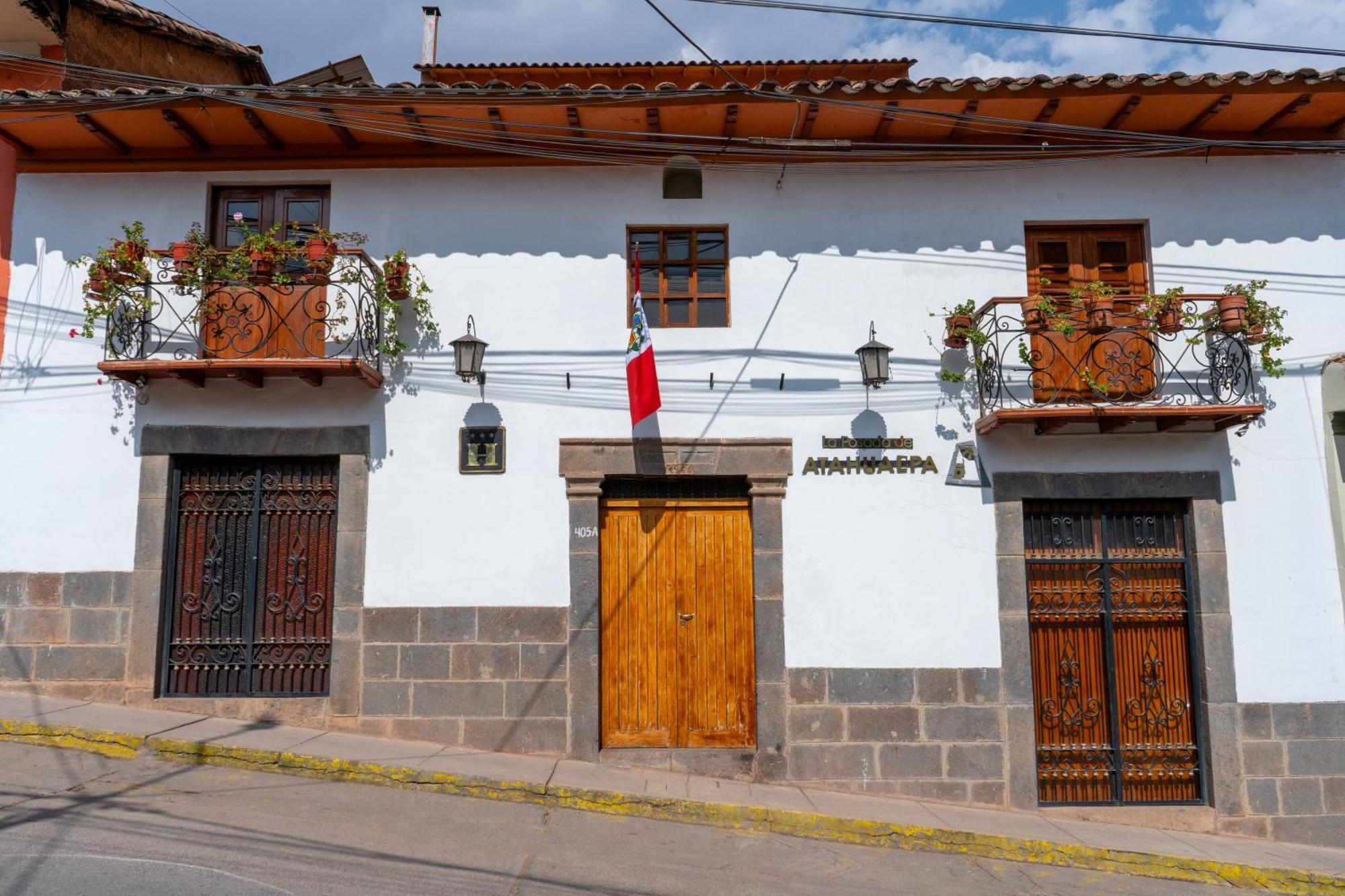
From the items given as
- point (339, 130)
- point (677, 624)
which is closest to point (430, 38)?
point (339, 130)

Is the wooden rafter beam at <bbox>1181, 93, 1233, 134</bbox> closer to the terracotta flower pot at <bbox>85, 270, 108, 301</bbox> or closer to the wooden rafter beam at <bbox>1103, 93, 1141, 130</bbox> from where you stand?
the wooden rafter beam at <bbox>1103, 93, 1141, 130</bbox>

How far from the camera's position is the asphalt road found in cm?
493

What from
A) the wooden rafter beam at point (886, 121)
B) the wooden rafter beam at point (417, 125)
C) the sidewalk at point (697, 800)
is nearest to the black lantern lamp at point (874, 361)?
the wooden rafter beam at point (886, 121)

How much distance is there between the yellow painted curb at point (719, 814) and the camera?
6461 mm

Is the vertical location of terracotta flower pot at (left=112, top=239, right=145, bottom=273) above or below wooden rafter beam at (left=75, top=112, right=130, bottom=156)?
below

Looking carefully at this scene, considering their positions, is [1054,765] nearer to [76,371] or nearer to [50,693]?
[50,693]

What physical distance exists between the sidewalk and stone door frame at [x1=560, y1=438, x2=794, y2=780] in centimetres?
39

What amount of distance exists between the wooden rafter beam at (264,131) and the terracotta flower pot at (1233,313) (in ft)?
26.1

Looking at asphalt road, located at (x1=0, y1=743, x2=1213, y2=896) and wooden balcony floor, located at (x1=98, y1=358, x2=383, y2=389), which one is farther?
wooden balcony floor, located at (x1=98, y1=358, x2=383, y2=389)

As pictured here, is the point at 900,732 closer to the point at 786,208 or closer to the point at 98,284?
the point at 786,208

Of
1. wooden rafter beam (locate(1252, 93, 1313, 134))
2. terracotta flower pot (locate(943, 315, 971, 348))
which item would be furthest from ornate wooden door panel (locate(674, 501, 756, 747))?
wooden rafter beam (locate(1252, 93, 1313, 134))

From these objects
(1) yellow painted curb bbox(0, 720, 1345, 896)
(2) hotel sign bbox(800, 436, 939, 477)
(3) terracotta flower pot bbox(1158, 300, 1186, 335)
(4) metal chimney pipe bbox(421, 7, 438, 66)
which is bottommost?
(1) yellow painted curb bbox(0, 720, 1345, 896)

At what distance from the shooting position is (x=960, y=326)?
7812 millimetres

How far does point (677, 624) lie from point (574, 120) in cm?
434
